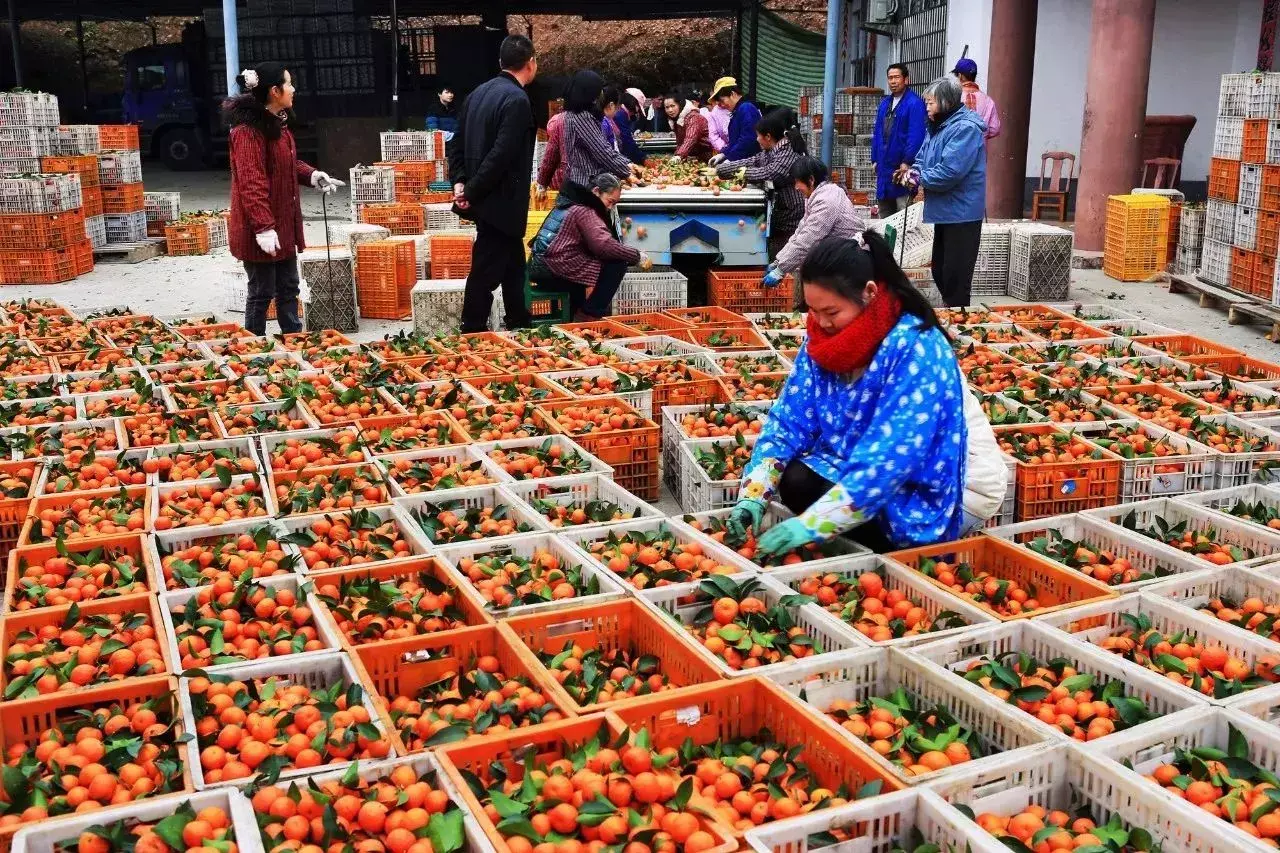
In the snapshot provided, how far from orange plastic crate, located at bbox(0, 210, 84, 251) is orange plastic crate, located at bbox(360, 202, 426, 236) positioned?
2.81m

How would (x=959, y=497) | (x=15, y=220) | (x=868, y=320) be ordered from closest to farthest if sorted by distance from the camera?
(x=868, y=320)
(x=959, y=497)
(x=15, y=220)

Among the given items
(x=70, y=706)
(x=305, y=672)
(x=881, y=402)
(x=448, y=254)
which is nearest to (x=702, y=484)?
(x=881, y=402)

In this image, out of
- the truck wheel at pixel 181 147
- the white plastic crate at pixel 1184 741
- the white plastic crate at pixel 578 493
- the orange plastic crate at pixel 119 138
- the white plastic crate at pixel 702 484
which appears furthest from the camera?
the truck wheel at pixel 181 147

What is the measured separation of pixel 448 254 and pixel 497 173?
309 centimetres

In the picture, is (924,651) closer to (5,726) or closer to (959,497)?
(959,497)

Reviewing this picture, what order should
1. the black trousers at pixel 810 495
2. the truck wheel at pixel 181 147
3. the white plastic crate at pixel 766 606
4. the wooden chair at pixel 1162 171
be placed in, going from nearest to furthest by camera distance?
1. the white plastic crate at pixel 766 606
2. the black trousers at pixel 810 495
3. the wooden chair at pixel 1162 171
4. the truck wheel at pixel 181 147

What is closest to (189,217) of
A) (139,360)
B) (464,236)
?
(464,236)

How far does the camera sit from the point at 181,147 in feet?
82.4

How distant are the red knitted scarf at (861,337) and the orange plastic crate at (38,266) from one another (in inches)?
391

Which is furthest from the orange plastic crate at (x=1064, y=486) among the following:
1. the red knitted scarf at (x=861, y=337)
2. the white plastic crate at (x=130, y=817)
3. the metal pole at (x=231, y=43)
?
the metal pole at (x=231, y=43)

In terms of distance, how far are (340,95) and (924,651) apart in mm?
22395

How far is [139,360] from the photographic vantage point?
21.0ft

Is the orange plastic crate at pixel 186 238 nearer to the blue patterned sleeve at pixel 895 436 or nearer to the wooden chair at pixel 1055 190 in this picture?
the wooden chair at pixel 1055 190

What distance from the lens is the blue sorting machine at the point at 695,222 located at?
354 inches
